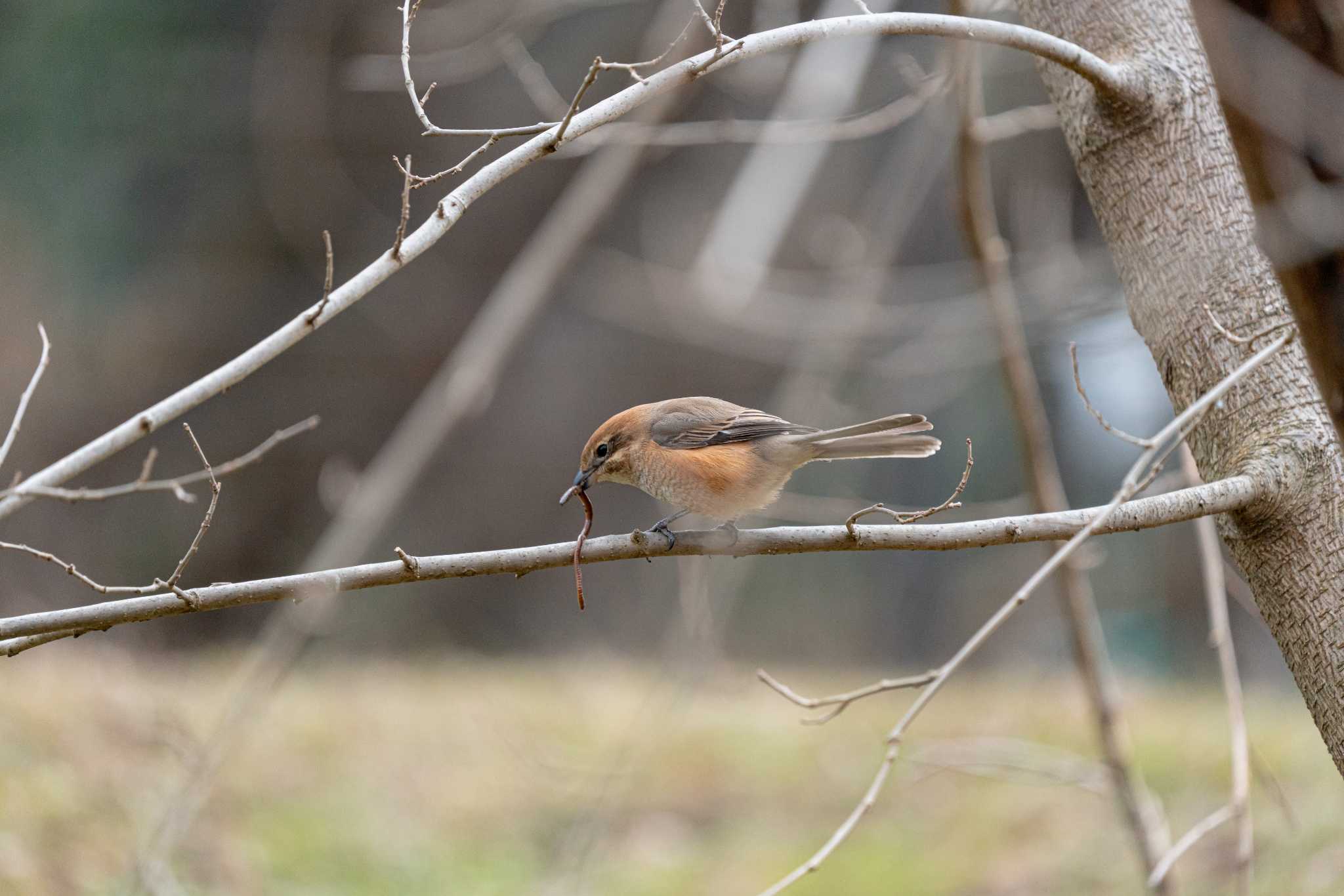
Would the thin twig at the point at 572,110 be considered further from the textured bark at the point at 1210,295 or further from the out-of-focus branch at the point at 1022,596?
the textured bark at the point at 1210,295

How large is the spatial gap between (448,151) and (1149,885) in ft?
29.8

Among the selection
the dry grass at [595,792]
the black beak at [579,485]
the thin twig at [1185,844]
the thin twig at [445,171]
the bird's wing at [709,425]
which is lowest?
the dry grass at [595,792]

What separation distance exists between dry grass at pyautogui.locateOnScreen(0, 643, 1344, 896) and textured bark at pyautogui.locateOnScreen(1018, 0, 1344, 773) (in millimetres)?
1846

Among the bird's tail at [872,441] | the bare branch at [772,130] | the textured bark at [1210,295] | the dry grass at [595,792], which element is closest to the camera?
the textured bark at [1210,295]

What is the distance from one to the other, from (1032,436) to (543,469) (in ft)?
23.4

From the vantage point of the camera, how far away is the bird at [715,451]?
293 centimetres

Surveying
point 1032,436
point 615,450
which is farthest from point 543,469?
point 615,450

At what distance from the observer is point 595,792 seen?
5.41 metres

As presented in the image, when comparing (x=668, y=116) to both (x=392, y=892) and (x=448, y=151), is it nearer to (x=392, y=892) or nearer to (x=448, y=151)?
(x=392, y=892)

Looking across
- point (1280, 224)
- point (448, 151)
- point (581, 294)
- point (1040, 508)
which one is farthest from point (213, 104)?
point (1280, 224)

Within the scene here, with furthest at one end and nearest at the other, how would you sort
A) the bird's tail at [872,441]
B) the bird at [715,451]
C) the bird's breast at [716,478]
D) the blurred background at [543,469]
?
the blurred background at [543,469] < the bird's breast at [716,478] < the bird at [715,451] < the bird's tail at [872,441]

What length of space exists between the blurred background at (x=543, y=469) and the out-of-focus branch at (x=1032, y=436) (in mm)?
224

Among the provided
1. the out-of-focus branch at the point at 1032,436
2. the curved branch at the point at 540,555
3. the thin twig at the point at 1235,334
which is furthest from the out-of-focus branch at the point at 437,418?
the thin twig at the point at 1235,334

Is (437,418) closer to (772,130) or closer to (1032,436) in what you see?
(772,130)
